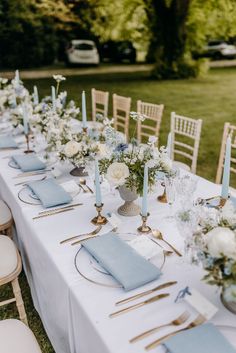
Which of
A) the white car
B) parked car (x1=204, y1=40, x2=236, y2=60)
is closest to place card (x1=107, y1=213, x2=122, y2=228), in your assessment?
the white car

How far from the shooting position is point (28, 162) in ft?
9.52

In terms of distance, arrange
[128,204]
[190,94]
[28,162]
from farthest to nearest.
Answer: [190,94] → [28,162] → [128,204]

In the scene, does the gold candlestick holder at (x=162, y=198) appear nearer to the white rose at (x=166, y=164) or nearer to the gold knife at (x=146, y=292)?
the white rose at (x=166, y=164)

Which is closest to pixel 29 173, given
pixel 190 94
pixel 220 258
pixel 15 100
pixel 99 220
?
pixel 99 220

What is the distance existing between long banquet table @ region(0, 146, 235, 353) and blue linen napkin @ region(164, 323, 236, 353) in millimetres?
52

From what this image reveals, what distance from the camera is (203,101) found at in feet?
30.2

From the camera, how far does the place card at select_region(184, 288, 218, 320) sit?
4.58 ft

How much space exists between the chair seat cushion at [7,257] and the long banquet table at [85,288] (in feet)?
0.29

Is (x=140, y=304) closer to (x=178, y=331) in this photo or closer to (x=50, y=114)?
(x=178, y=331)

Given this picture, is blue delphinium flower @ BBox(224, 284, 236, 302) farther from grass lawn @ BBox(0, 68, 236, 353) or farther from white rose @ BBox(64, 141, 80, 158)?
grass lawn @ BBox(0, 68, 236, 353)

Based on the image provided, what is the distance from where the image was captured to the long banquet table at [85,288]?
139cm

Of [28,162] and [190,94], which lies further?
[190,94]

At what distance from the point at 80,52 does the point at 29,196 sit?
13801mm

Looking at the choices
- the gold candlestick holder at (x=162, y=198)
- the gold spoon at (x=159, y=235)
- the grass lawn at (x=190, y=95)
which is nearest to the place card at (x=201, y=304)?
the gold spoon at (x=159, y=235)
